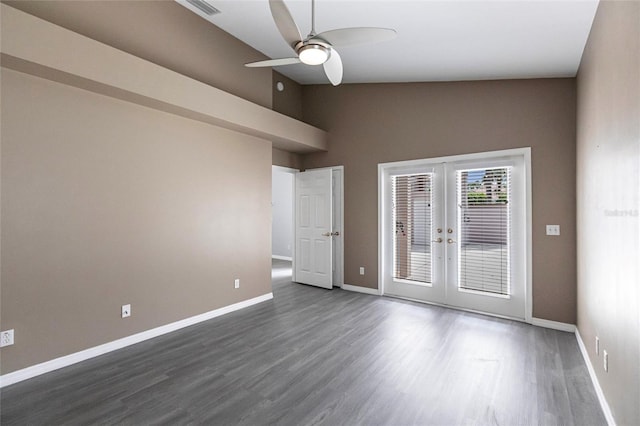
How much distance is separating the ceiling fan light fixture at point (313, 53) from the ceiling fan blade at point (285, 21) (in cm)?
9

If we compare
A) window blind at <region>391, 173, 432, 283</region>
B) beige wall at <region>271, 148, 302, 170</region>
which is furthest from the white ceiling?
beige wall at <region>271, 148, 302, 170</region>

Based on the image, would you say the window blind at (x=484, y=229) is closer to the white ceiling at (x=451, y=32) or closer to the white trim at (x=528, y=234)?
the white trim at (x=528, y=234)

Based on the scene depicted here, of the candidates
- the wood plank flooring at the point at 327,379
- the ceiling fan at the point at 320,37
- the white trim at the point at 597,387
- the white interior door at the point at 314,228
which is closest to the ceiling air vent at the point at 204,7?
the ceiling fan at the point at 320,37

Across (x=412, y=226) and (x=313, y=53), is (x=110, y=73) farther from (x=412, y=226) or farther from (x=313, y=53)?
(x=412, y=226)

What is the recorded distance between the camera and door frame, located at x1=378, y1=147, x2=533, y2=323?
3783 mm

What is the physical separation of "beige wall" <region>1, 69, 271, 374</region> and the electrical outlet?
40mm

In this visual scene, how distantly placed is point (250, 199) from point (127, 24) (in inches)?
96.7

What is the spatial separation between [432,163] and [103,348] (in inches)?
179

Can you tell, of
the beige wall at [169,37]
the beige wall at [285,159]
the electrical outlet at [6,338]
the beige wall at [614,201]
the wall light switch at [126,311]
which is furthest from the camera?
the beige wall at [285,159]

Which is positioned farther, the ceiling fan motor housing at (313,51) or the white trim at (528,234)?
the white trim at (528,234)

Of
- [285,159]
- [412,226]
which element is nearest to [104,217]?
[285,159]

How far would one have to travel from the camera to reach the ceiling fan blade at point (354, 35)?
222cm

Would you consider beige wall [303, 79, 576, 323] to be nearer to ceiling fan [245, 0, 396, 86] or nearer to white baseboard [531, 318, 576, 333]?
white baseboard [531, 318, 576, 333]

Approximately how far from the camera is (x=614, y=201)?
6.29 ft
